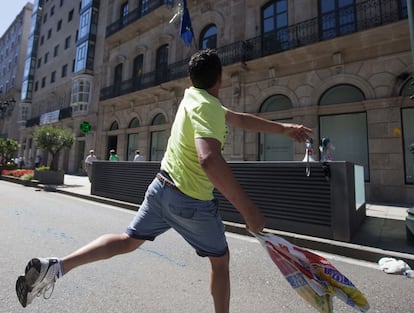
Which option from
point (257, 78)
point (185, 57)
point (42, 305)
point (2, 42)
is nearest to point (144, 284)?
point (42, 305)

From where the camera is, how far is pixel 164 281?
2.97 metres

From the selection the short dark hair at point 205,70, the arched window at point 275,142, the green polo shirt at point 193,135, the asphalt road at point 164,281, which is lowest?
the asphalt road at point 164,281

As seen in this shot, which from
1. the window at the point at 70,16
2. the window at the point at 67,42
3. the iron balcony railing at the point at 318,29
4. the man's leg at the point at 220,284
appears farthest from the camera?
the window at the point at 70,16

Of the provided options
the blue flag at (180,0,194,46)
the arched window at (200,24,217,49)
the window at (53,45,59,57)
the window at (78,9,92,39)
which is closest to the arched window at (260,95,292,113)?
the blue flag at (180,0,194,46)

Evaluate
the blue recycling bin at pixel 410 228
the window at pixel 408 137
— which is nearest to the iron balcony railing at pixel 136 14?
the window at pixel 408 137

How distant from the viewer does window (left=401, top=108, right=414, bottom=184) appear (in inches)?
379

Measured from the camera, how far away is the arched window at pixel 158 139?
18039mm

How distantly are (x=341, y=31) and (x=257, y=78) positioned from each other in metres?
4.13

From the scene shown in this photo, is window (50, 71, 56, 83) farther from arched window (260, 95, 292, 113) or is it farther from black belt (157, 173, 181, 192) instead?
black belt (157, 173, 181, 192)

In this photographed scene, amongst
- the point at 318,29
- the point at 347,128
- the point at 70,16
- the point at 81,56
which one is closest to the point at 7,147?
the point at 81,56

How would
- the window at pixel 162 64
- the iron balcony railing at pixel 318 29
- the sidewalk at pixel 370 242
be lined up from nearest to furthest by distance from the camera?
1. the sidewalk at pixel 370 242
2. the iron balcony railing at pixel 318 29
3. the window at pixel 162 64

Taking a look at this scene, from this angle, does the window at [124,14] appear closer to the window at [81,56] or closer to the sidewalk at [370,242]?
the window at [81,56]

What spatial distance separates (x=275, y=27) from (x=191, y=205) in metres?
14.4

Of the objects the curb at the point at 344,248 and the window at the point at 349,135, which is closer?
the curb at the point at 344,248
